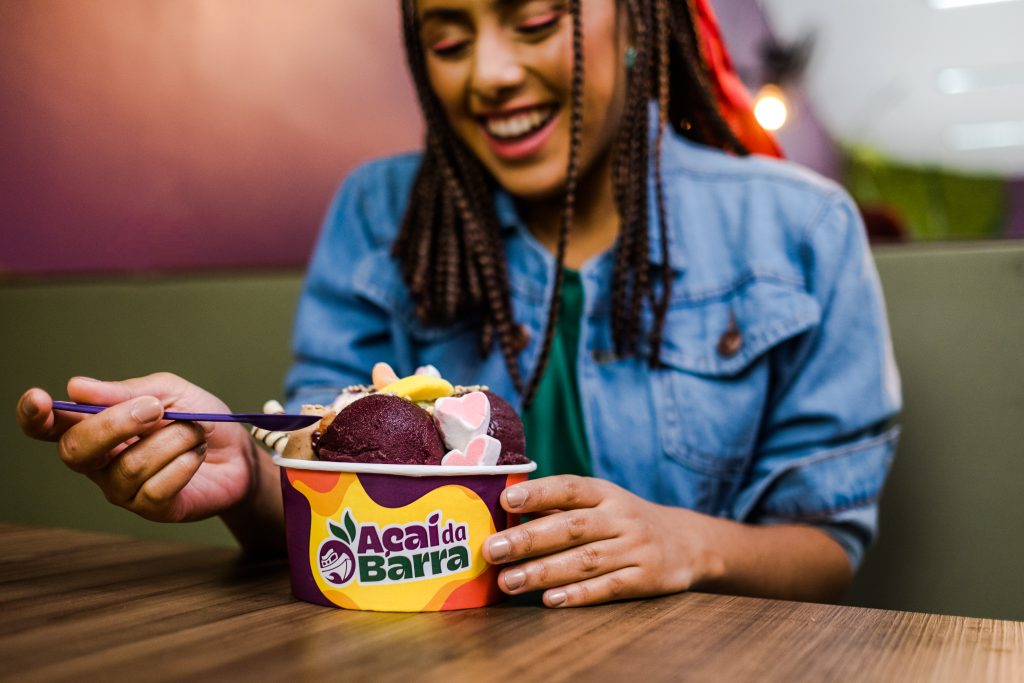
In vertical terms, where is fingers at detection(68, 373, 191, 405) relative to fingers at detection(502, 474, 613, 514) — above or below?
above

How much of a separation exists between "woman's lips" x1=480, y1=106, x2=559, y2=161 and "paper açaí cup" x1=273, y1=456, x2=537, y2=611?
606mm

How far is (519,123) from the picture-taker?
3.82 ft

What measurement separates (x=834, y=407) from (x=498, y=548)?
618 mm

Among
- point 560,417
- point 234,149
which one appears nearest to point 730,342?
point 560,417

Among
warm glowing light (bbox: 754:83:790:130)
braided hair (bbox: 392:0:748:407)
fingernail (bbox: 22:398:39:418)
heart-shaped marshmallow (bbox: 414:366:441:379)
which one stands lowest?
heart-shaped marshmallow (bbox: 414:366:441:379)

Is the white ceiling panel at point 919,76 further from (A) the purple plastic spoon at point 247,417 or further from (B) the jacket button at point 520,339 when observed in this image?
(A) the purple plastic spoon at point 247,417

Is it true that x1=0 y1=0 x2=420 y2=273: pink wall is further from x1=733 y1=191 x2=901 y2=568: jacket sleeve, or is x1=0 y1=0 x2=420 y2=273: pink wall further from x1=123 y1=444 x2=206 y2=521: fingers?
x1=123 y1=444 x2=206 y2=521: fingers

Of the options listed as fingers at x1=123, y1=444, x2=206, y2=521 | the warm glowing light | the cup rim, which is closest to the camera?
the cup rim

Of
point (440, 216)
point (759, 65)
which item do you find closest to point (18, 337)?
point (440, 216)

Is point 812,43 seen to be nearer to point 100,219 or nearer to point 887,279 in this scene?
point 887,279

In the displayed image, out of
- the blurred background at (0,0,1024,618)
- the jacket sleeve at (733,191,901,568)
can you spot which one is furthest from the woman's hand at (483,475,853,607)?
the blurred background at (0,0,1024,618)

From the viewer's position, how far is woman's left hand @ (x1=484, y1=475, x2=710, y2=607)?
681 millimetres

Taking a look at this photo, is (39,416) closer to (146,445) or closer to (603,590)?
(146,445)

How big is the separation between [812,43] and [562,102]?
1.56 meters
